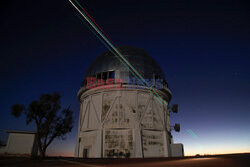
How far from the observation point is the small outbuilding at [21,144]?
2019 cm

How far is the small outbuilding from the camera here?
2019 cm

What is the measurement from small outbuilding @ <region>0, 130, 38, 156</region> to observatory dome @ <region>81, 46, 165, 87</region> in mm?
10294

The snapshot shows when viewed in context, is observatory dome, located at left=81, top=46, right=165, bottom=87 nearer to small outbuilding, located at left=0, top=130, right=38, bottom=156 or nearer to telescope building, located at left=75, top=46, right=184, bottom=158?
telescope building, located at left=75, top=46, right=184, bottom=158

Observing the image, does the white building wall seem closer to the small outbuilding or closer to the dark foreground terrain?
the small outbuilding

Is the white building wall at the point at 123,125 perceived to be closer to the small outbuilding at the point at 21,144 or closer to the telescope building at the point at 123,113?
the telescope building at the point at 123,113

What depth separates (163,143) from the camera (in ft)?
62.0

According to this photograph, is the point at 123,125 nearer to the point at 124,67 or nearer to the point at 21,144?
the point at 124,67

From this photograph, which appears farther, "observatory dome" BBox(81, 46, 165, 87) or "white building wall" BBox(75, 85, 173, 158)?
"observatory dome" BBox(81, 46, 165, 87)

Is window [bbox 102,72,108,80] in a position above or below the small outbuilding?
above

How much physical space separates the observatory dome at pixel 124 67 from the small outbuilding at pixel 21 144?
1029 centimetres

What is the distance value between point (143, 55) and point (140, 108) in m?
8.61

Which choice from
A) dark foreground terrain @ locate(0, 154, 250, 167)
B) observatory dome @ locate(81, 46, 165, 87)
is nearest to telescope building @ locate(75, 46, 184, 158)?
observatory dome @ locate(81, 46, 165, 87)

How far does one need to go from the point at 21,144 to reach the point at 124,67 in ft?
58.0

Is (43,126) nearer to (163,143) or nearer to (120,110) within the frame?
(120,110)
